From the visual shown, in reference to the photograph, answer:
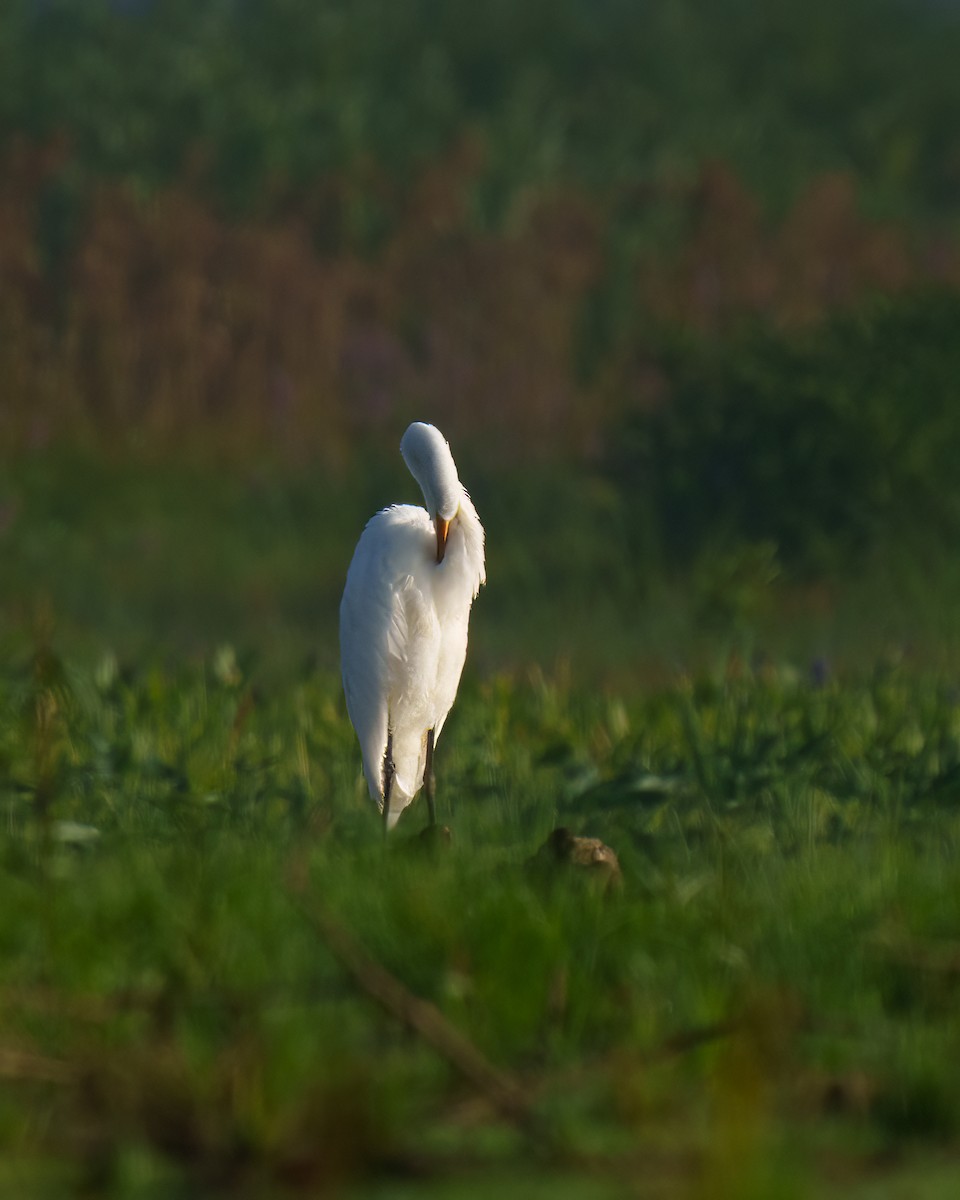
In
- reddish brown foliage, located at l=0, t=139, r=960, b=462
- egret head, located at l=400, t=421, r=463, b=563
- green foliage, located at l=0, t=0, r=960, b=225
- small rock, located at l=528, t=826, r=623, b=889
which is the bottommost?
small rock, located at l=528, t=826, r=623, b=889

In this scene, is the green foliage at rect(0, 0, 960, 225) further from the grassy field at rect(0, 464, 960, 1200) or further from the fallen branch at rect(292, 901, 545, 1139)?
the fallen branch at rect(292, 901, 545, 1139)

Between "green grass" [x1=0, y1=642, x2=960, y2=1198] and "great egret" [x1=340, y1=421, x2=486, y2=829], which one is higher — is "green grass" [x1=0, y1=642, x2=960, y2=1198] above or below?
below

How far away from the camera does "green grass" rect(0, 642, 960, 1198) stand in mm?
2441

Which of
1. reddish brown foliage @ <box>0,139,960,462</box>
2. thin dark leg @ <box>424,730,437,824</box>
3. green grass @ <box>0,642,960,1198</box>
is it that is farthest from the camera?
reddish brown foliage @ <box>0,139,960,462</box>

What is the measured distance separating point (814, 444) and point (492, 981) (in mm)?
7174

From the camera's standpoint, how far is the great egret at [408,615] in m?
5.07

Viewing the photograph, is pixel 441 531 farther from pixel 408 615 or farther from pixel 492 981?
pixel 492 981

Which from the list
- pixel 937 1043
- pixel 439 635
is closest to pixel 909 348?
pixel 439 635

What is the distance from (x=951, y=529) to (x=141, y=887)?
23.2ft

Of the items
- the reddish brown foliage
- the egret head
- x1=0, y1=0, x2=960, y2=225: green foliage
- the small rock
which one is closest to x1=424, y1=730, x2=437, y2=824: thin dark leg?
the egret head

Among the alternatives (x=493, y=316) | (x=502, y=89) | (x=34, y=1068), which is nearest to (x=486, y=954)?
(x=34, y=1068)

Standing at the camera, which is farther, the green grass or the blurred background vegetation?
the blurred background vegetation

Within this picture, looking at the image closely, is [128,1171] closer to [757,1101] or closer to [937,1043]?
[757,1101]

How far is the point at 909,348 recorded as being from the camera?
1040cm
